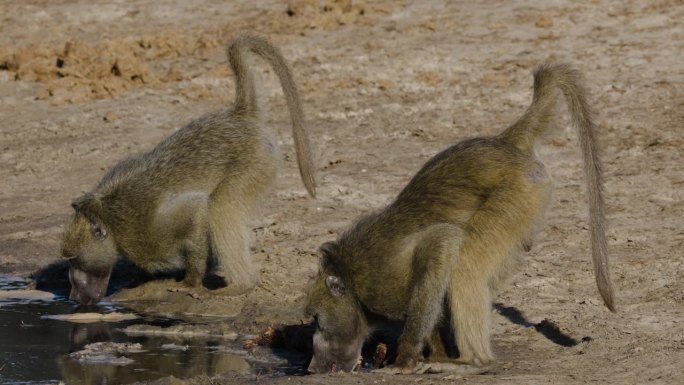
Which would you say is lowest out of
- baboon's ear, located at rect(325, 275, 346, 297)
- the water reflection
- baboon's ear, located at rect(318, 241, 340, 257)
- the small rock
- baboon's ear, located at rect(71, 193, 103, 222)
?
the water reflection

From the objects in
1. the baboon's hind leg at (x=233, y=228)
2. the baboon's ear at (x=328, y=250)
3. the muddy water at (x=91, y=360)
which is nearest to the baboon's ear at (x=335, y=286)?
the baboon's ear at (x=328, y=250)

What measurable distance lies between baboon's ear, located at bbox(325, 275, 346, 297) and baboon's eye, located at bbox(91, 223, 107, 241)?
271cm

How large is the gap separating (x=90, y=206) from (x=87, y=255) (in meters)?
0.37

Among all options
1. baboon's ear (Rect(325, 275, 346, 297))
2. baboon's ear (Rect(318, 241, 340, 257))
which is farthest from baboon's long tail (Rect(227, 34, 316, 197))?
baboon's ear (Rect(325, 275, 346, 297))

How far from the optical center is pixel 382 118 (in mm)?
13477

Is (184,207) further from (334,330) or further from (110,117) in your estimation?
(110,117)

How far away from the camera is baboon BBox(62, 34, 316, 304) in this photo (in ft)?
31.3

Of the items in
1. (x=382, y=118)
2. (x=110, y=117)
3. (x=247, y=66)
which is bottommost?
(x=110, y=117)

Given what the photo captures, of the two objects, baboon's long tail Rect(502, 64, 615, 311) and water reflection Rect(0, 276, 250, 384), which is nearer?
baboon's long tail Rect(502, 64, 615, 311)

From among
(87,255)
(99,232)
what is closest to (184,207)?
(99,232)

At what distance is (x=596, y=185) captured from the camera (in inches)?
285

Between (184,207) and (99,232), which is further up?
(184,207)

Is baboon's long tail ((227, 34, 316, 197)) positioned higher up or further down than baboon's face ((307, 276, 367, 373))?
higher up

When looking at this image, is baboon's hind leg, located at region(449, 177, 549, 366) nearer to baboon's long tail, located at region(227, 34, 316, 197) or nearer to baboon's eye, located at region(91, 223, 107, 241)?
baboon's long tail, located at region(227, 34, 316, 197)
